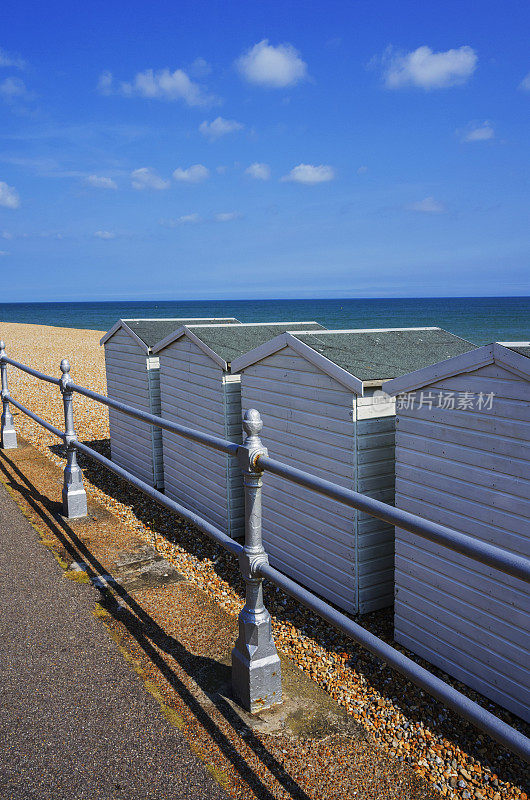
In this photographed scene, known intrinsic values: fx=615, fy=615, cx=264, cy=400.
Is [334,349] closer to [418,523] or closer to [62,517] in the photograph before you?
[62,517]

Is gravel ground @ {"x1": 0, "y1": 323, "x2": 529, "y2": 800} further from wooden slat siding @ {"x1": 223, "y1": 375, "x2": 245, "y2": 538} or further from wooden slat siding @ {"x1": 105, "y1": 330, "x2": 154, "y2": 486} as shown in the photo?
wooden slat siding @ {"x1": 105, "y1": 330, "x2": 154, "y2": 486}

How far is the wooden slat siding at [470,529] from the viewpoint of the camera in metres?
3.47

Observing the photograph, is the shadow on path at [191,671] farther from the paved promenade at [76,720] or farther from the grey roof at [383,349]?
the grey roof at [383,349]

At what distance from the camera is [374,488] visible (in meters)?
4.68

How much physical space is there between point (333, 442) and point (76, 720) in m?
2.76

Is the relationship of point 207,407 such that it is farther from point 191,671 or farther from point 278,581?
point 278,581

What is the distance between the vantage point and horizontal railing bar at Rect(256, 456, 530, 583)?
1485 millimetres

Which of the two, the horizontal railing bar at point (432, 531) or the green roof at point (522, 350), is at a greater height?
the green roof at point (522, 350)

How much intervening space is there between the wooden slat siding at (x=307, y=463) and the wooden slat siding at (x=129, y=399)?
253cm

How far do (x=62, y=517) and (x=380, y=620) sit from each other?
276 centimetres

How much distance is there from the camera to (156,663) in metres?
3.03

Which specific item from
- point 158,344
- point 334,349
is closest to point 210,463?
point 158,344

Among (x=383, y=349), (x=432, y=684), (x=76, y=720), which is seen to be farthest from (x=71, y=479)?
(x=432, y=684)

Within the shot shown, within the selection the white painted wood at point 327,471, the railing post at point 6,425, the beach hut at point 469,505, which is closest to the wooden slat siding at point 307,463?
the white painted wood at point 327,471
